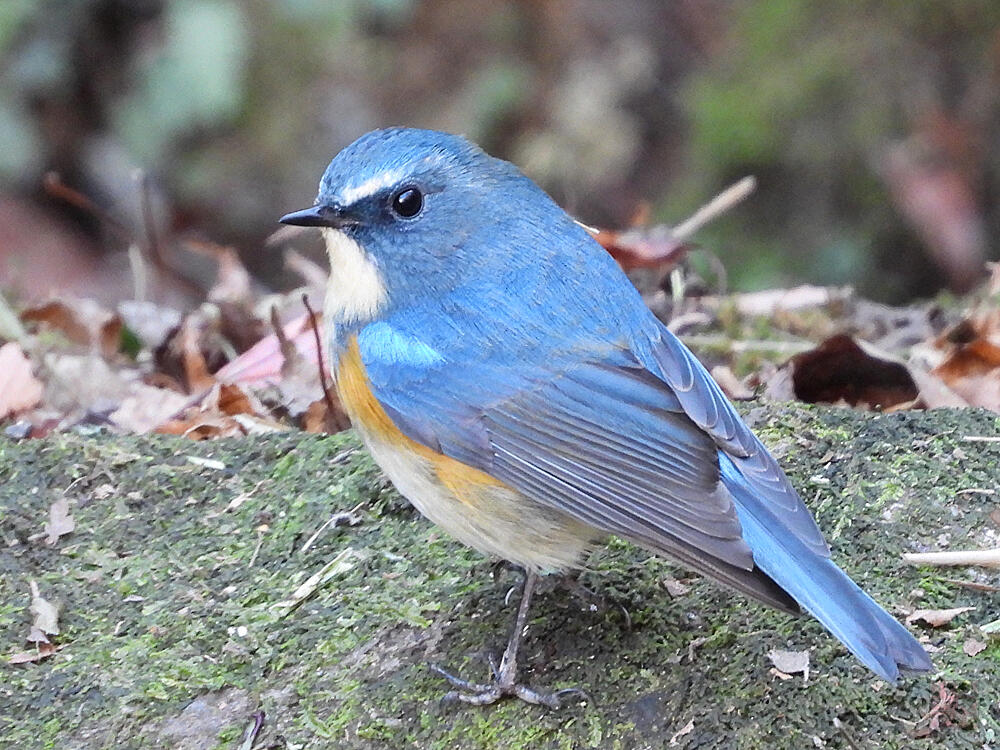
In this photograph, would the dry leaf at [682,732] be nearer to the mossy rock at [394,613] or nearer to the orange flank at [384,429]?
the mossy rock at [394,613]

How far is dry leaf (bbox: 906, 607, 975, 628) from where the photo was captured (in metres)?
3.10

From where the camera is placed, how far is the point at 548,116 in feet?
32.1

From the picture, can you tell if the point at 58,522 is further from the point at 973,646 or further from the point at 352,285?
the point at 973,646

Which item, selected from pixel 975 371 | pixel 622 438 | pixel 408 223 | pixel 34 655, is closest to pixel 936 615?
pixel 622 438

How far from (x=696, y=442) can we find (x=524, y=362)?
481 mm

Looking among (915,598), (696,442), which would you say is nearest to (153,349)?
(696,442)

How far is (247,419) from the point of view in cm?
429

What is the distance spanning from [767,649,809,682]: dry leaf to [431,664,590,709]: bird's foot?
0.46 meters

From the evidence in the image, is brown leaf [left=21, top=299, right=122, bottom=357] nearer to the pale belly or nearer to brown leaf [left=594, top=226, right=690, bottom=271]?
brown leaf [left=594, top=226, right=690, bottom=271]

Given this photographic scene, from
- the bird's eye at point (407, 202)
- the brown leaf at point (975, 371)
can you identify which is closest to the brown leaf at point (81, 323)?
the bird's eye at point (407, 202)

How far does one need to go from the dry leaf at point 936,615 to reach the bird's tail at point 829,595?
0.41m

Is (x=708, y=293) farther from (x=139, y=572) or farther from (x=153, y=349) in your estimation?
(x=139, y=572)

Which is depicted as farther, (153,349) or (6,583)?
(153,349)

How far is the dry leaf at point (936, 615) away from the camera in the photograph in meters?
3.10
